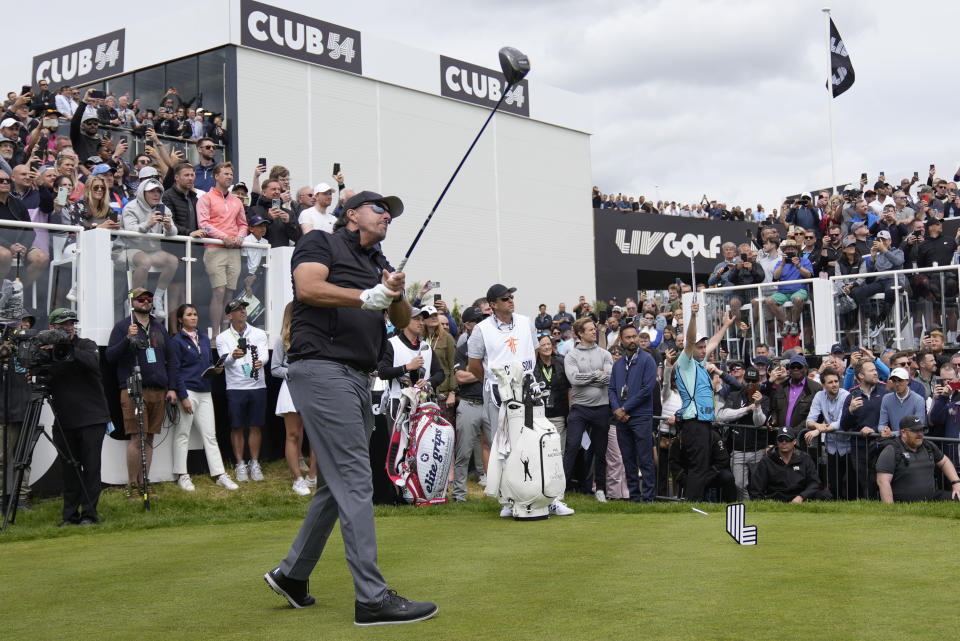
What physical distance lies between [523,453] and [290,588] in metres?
4.67

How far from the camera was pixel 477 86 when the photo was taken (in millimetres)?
36438

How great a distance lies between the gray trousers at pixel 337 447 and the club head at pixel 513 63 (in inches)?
126

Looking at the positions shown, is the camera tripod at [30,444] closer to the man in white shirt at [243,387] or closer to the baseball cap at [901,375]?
the man in white shirt at [243,387]

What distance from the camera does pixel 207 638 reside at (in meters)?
4.71

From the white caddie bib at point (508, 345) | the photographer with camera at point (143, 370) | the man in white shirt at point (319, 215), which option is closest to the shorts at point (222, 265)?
the man in white shirt at point (319, 215)

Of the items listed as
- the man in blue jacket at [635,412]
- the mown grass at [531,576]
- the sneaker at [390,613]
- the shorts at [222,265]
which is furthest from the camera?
the shorts at [222,265]

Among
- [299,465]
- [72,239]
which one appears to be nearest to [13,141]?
[72,239]

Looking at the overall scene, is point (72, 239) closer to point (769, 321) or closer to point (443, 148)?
point (769, 321)

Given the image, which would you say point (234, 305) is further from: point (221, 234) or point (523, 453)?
point (523, 453)

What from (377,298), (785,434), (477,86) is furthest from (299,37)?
(377,298)

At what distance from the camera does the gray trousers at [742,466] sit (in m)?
12.6

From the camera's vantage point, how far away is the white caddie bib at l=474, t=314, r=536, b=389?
10656 millimetres

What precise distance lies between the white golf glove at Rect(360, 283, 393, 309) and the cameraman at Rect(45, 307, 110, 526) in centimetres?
582

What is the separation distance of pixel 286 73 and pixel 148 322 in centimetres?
1996
